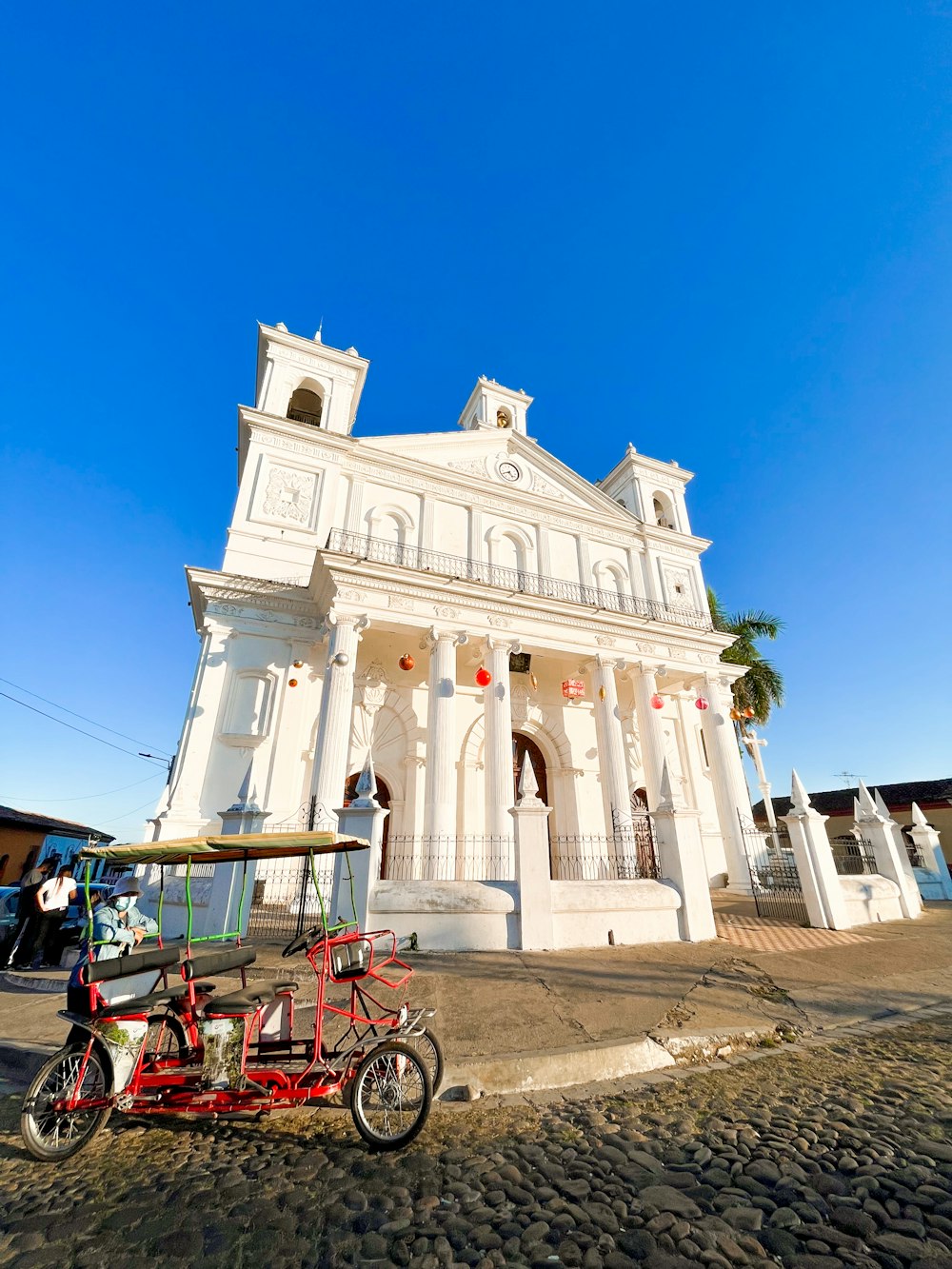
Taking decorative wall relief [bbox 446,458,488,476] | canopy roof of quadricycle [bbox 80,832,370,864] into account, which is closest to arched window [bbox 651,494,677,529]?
decorative wall relief [bbox 446,458,488,476]

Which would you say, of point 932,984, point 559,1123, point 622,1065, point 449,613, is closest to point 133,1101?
point 559,1123

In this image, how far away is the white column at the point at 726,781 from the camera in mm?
15688

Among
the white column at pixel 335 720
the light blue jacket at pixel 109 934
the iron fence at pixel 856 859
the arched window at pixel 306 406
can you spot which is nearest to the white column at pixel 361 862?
the white column at pixel 335 720

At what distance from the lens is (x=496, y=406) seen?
2222 cm

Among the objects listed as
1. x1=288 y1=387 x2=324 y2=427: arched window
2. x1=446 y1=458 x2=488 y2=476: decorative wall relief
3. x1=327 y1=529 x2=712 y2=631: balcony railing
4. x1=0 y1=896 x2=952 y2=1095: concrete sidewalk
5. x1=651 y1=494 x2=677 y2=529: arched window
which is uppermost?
x1=288 y1=387 x2=324 y2=427: arched window

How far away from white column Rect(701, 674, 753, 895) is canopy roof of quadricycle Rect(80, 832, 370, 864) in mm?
14655

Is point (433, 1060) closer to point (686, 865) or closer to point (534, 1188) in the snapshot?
point (534, 1188)

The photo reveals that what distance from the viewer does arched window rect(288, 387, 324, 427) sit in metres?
19.3

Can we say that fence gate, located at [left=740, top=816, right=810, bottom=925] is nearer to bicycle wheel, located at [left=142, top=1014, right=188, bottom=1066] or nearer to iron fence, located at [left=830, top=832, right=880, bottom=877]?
iron fence, located at [left=830, top=832, right=880, bottom=877]

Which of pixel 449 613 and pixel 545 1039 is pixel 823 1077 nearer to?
pixel 545 1039

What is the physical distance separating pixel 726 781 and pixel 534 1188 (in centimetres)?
1572

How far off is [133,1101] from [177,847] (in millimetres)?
1589

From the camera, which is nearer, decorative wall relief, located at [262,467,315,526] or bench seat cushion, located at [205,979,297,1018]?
bench seat cushion, located at [205,979,297,1018]

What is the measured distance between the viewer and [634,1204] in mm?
2609
